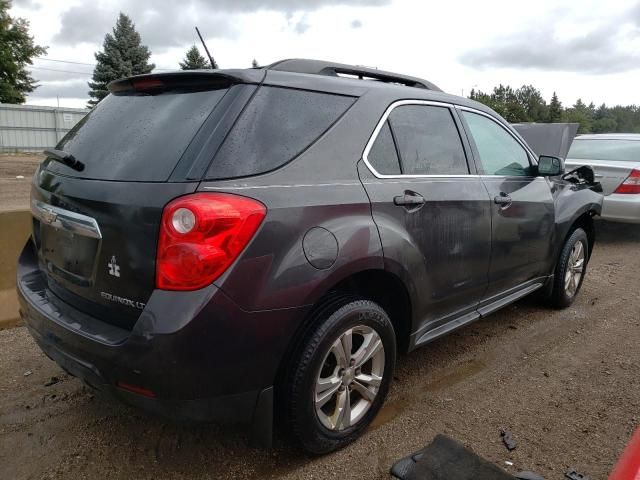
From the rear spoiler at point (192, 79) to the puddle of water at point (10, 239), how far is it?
202 centimetres

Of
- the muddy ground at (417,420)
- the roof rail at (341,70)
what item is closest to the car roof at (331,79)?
the roof rail at (341,70)

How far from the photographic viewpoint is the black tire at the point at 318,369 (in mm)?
2201

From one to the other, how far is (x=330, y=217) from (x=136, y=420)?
1564mm

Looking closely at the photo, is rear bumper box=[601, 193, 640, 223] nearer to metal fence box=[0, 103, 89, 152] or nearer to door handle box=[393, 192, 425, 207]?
door handle box=[393, 192, 425, 207]

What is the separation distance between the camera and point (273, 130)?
2.21m

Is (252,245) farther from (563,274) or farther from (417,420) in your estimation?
(563,274)

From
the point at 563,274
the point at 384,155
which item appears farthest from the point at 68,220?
the point at 563,274

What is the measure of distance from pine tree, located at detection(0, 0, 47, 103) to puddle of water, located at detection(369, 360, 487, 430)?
4466 cm

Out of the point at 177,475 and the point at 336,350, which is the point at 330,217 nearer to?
the point at 336,350

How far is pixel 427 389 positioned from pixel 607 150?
6.60 meters

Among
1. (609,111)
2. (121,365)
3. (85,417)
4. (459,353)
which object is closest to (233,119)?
(121,365)

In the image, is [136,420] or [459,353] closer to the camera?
[136,420]

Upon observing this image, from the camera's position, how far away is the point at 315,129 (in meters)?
2.37

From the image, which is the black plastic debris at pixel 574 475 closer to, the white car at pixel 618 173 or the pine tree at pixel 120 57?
the white car at pixel 618 173
